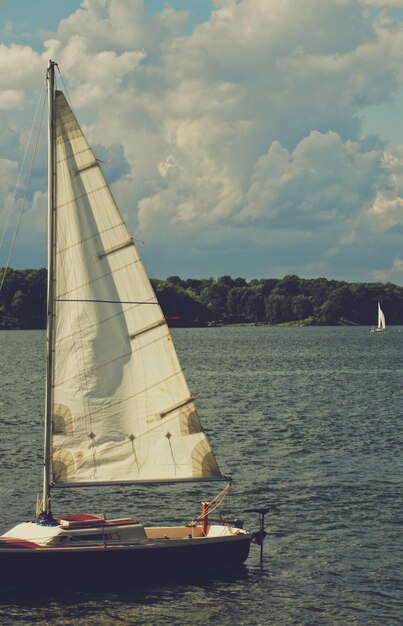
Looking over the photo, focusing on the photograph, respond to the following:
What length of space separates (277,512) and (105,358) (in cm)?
1533

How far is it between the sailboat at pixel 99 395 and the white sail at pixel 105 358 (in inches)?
1.3

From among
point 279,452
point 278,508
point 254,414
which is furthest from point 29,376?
point 278,508

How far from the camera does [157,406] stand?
3192cm

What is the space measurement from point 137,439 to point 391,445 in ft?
118

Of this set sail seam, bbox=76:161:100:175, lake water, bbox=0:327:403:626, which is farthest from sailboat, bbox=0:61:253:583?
lake water, bbox=0:327:403:626

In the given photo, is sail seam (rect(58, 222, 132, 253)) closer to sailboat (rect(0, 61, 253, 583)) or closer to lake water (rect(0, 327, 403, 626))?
sailboat (rect(0, 61, 253, 583))

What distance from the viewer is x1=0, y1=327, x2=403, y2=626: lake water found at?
3027 cm

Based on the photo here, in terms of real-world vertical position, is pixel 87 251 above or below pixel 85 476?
above

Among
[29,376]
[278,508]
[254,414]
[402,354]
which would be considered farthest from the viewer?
[402,354]

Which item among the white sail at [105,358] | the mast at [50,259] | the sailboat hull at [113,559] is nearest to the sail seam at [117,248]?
the white sail at [105,358]

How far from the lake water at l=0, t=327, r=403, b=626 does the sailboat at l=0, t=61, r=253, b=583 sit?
1198mm

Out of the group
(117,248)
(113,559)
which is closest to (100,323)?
(117,248)

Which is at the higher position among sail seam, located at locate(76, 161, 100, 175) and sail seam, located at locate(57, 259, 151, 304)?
sail seam, located at locate(76, 161, 100, 175)

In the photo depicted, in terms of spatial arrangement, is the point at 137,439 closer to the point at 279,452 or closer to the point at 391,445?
the point at 279,452
